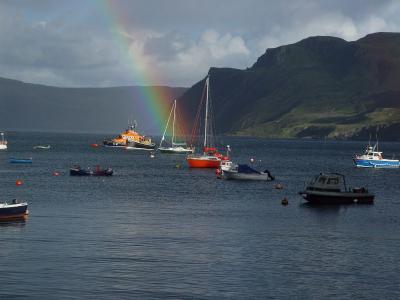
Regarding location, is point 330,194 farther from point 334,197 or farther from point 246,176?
point 246,176

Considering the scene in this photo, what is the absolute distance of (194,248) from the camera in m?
77.8

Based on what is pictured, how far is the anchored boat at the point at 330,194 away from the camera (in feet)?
405

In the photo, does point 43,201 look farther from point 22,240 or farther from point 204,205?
point 22,240

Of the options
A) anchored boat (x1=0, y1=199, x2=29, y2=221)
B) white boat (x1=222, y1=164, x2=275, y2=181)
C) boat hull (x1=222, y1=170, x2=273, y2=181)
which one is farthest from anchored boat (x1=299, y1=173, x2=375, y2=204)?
anchored boat (x1=0, y1=199, x2=29, y2=221)

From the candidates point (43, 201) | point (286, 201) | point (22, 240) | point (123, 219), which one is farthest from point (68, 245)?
point (286, 201)

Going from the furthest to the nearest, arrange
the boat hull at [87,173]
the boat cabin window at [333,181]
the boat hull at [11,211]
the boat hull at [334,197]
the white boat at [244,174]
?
1. the boat hull at [87,173]
2. the white boat at [244,174]
3. the boat cabin window at [333,181]
4. the boat hull at [334,197]
5. the boat hull at [11,211]

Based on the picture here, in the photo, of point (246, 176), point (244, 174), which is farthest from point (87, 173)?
point (246, 176)

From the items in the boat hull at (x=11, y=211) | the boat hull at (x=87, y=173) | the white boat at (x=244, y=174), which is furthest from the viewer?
the boat hull at (x=87, y=173)

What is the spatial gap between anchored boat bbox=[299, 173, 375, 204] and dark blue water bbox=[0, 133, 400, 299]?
2.72 meters

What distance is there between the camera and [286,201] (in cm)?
12231

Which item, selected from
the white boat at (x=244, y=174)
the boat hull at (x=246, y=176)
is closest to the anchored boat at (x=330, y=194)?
the boat hull at (x=246, y=176)

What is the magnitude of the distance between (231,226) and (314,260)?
73.9 ft

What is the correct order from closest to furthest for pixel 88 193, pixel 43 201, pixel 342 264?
pixel 342 264 < pixel 43 201 < pixel 88 193

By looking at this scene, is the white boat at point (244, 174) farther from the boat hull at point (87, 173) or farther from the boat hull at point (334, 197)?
the boat hull at point (334, 197)
